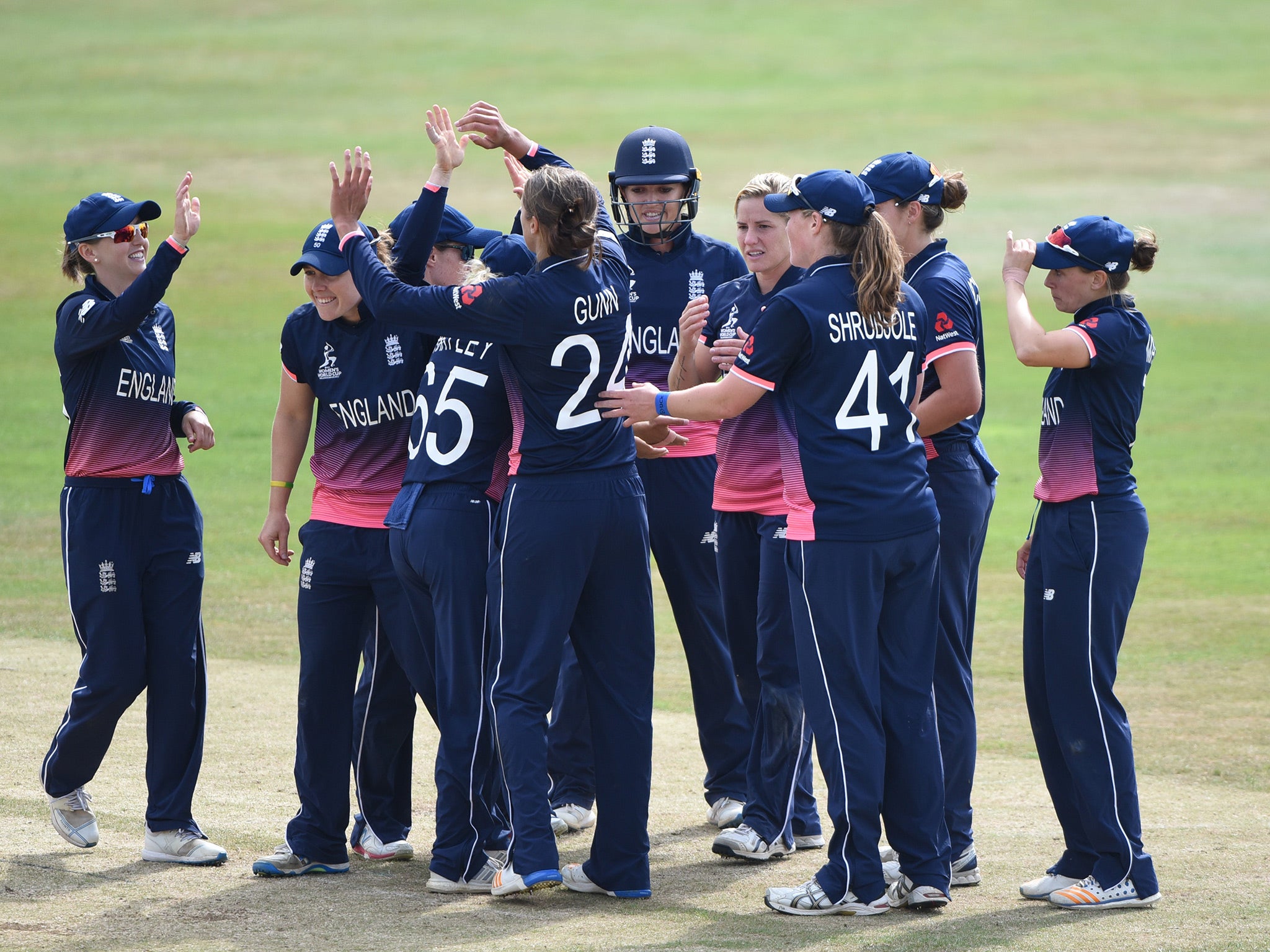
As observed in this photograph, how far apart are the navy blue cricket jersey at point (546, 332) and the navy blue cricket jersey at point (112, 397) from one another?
45.4 inches

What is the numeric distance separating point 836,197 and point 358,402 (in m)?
2.00

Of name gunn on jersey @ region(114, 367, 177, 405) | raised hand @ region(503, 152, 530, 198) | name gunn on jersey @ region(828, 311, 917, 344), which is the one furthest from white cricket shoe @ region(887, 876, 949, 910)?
name gunn on jersey @ region(114, 367, 177, 405)

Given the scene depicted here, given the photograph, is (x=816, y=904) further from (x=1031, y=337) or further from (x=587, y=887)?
(x=1031, y=337)

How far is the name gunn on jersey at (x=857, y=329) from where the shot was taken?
5465 millimetres

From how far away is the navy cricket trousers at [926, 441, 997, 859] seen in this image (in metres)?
6.19

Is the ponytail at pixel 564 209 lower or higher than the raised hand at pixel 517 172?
lower

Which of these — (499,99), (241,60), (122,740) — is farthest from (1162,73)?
(122,740)

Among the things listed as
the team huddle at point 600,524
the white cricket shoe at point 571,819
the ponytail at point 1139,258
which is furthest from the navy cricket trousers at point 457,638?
the ponytail at point 1139,258

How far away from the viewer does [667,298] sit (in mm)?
7277

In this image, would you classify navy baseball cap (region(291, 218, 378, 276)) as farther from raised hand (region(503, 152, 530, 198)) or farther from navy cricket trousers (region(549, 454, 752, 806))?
navy cricket trousers (region(549, 454, 752, 806))

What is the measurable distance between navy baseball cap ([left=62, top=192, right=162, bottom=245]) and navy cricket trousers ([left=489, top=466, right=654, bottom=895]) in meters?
1.99

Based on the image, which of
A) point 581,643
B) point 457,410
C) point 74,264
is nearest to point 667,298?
point 457,410

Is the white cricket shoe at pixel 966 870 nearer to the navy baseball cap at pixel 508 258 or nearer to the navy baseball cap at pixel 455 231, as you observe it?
the navy baseball cap at pixel 508 258

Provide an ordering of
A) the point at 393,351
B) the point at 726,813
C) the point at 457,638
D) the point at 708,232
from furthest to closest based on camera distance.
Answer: the point at 708,232 < the point at 726,813 < the point at 393,351 < the point at 457,638
